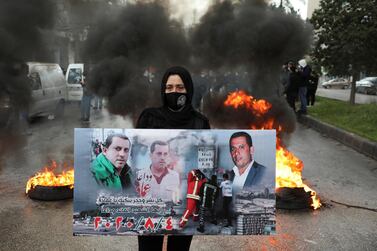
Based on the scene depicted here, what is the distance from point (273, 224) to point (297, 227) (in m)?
2.06

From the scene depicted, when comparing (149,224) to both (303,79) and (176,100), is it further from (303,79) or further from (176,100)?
(303,79)

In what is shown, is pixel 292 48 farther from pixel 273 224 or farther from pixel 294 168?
pixel 273 224

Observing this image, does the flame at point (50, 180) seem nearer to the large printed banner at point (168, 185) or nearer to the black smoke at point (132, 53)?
the black smoke at point (132, 53)

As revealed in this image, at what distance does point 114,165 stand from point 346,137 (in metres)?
8.12

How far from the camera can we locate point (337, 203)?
208 inches

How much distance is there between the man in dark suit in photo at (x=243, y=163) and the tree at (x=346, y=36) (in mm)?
11215

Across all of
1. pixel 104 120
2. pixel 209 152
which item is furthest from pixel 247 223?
pixel 104 120

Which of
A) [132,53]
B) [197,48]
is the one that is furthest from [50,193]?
[197,48]

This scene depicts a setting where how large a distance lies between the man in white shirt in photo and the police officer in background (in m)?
0.18

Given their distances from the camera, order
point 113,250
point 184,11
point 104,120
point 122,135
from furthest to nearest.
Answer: point 104,120 < point 184,11 < point 113,250 < point 122,135

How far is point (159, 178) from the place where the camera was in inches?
97.6

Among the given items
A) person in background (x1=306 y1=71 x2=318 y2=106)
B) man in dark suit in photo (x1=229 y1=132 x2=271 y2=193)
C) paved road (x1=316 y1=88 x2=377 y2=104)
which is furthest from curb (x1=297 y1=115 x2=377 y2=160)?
paved road (x1=316 y1=88 x2=377 y2=104)

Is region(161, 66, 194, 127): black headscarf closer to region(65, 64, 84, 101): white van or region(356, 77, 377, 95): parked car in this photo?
region(65, 64, 84, 101): white van

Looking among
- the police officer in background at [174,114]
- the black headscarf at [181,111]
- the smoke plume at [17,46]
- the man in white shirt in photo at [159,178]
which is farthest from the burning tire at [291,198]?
the smoke plume at [17,46]
